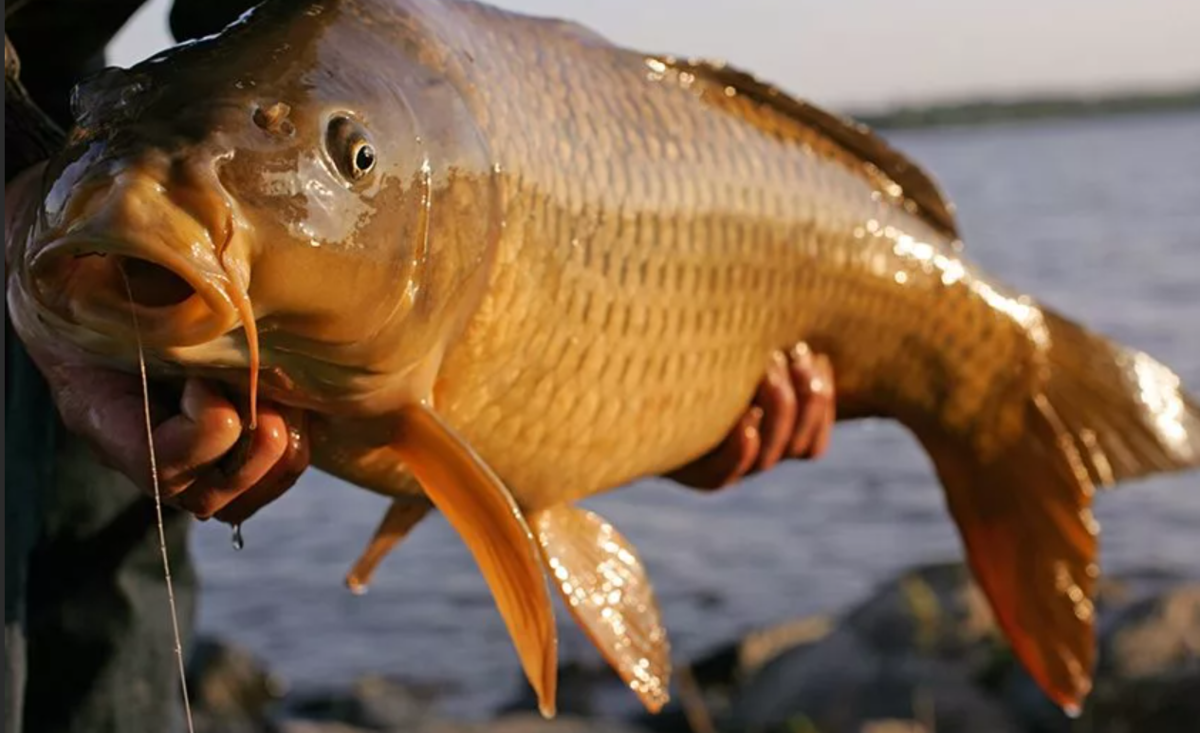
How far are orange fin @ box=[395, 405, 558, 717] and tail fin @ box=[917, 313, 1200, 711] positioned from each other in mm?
1351

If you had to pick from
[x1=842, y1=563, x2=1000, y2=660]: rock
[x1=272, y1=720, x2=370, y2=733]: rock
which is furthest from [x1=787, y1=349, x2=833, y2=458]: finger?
[x1=842, y1=563, x2=1000, y2=660]: rock

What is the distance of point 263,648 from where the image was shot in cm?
909

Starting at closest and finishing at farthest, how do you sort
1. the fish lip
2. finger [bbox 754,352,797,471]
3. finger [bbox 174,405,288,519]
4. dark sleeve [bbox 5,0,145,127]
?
the fish lip
finger [bbox 174,405,288,519]
dark sleeve [bbox 5,0,145,127]
finger [bbox 754,352,797,471]

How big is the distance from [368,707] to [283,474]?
619 cm

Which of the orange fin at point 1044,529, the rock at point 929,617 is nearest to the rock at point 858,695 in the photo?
the rock at point 929,617

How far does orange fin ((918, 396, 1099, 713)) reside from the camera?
3.23 metres

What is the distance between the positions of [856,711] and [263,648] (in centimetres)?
373

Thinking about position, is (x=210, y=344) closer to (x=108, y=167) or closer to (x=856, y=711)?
(x=108, y=167)

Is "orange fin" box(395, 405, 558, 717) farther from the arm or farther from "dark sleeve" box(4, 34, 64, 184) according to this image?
"dark sleeve" box(4, 34, 64, 184)

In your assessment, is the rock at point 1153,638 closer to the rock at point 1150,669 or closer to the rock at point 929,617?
the rock at point 1150,669

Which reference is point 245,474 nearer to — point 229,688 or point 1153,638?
point 1153,638

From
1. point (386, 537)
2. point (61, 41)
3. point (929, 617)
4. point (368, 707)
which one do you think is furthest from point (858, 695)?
point (61, 41)

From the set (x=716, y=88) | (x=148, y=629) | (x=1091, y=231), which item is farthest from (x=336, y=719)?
(x=1091, y=231)

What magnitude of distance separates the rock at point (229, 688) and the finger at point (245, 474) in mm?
6102
